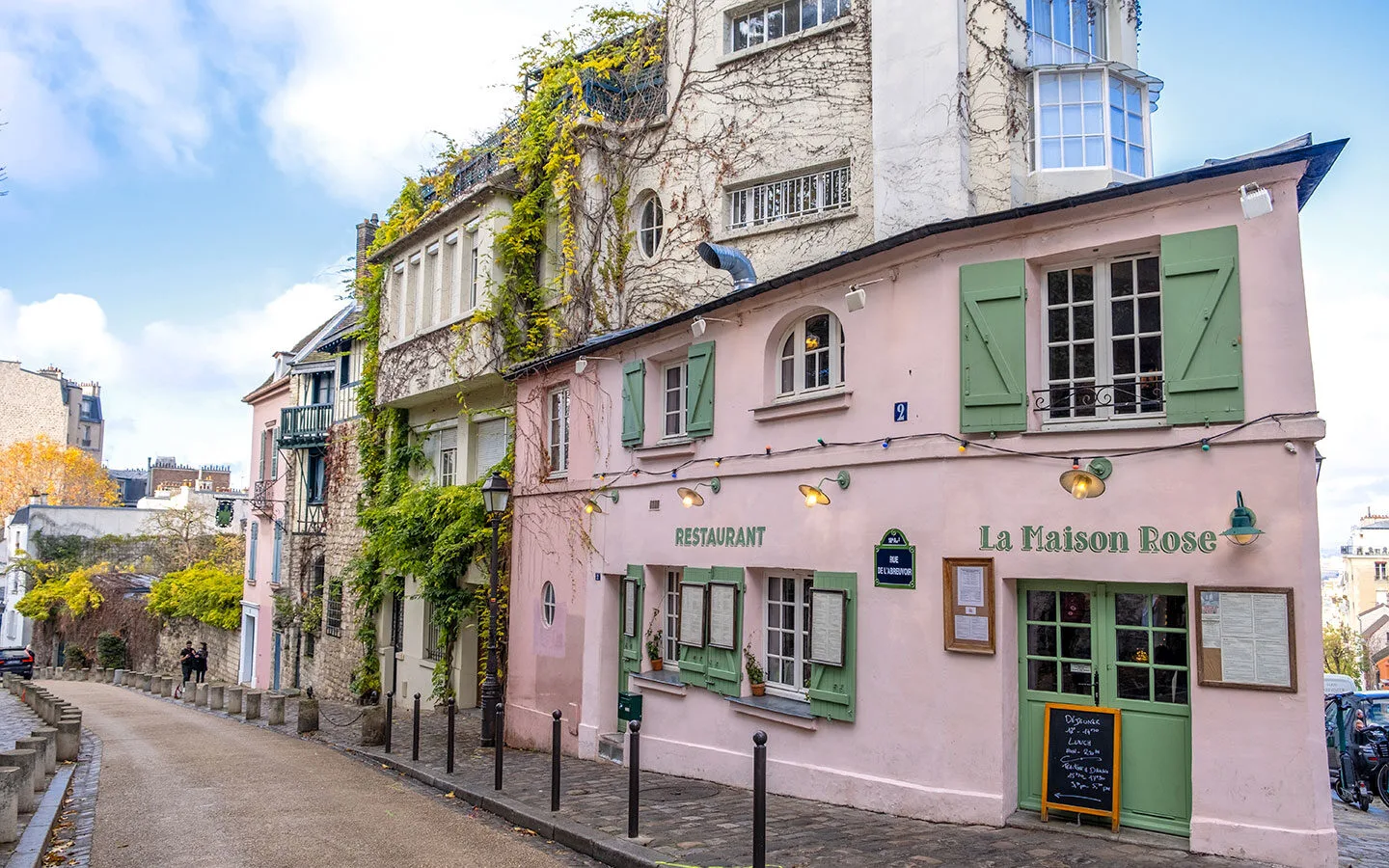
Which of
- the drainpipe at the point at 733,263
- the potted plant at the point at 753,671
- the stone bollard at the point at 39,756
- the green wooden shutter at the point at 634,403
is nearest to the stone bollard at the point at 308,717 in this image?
the stone bollard at the point at 39,756

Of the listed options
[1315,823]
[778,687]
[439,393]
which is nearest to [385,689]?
[439,393]

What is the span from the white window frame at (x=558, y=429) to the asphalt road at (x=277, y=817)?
15.7 feet

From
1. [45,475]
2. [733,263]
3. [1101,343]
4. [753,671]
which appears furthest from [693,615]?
[45,475]

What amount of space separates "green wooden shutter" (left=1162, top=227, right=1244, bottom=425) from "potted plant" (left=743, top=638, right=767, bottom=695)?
4982 millimetres

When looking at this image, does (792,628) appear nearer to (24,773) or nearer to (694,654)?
(694,654)

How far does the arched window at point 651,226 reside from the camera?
16.5 metres

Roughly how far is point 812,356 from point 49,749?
1040 cm

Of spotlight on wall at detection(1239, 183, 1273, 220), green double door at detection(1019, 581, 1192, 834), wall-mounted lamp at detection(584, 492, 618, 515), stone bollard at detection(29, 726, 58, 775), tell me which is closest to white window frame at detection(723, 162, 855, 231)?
wall-mounted lamp at detection(584, 492, 618, 515)

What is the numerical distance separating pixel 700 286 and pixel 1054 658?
27.3 feet

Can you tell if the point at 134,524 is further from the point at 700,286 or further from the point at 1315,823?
the point at 1315,823

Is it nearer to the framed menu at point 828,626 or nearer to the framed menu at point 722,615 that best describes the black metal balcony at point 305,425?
the framed menu at point 722,615

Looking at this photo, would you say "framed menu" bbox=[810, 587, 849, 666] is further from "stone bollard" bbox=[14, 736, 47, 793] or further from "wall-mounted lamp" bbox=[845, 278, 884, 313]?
"stone bollard" bbox=[14, 736, 47, 793]

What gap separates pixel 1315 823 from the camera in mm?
7168

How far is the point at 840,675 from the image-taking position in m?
9.77
